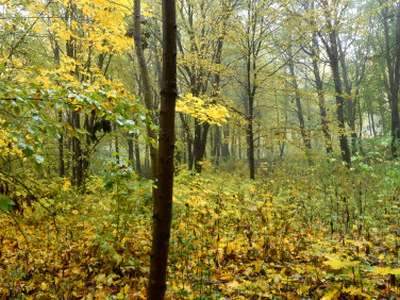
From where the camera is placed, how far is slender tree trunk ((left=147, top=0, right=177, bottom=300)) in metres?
2.11

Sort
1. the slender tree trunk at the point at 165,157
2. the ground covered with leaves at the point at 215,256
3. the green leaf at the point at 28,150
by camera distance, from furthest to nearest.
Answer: the ground covered with leaves at the point at 215,256, the slender tree trunk at the point at 165,157, the green leaf at the point at 28,150

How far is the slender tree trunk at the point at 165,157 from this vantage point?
211 centimetres

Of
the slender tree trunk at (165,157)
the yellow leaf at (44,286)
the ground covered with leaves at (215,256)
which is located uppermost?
the slender tree trunk at (165,157)

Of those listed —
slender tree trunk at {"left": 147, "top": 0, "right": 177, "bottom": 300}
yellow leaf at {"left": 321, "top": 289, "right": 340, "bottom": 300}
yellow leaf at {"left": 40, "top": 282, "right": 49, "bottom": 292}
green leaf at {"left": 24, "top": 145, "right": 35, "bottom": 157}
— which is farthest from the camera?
yellow leaf at {"left": 40, "top": 282, "right": 49, "bottom": 292}

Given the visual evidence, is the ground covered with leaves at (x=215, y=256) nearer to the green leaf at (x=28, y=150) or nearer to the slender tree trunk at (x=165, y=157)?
the slender tree trunk at (x=165, y=157)

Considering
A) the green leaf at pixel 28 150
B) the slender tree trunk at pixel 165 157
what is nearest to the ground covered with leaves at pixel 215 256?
the slender tree trunk at pixel 165 157

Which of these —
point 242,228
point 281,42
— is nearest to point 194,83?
point 281,42

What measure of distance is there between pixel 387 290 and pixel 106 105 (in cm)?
354

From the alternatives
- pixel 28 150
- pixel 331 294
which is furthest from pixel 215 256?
pixel 28 150

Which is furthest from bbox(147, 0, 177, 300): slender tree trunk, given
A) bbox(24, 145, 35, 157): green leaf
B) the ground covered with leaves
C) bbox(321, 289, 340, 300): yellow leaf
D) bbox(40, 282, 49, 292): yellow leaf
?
bbox(40, 282, 49, 292): yellow leaf

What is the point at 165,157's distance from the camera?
2.14m

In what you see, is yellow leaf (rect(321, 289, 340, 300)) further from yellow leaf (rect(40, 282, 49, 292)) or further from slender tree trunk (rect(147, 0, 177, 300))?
yellow leaf (rect(40, 282, 49, 292))

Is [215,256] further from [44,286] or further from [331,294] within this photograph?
[44,286]

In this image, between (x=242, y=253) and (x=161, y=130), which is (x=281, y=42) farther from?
(x=161, y=130)
